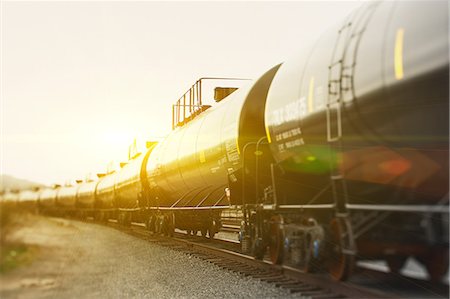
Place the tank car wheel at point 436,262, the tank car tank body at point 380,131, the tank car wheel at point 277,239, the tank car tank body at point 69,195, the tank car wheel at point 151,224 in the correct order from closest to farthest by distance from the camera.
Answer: the tank car tank body at point 380,131
the tank car wheel at point 436,262
the tank car wheel at point 277,239
the tank car wheel at point 151,224
the tank car tank body at point 69,195

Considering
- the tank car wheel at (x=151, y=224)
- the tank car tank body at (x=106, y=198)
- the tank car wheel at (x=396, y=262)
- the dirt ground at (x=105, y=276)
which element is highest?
the tank car tank body at (x=106, y=198)

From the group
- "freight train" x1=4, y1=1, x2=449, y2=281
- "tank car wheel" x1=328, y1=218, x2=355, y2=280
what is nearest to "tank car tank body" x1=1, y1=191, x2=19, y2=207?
"freight train" x1=4, y1=1, x2=449, y2=281

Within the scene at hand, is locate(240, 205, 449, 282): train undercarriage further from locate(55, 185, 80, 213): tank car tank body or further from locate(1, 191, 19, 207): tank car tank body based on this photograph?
locate(55, 185, 80, 213): tank car tank body

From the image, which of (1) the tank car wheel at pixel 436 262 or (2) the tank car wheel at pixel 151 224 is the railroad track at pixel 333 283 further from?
(2) the tank car wheel at pixel 151 224

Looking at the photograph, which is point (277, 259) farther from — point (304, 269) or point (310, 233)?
point (310, 233)

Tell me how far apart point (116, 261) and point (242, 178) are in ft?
12.2

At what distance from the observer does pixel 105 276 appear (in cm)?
874

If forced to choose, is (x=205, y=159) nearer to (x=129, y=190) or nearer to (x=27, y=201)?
(x=27, y=201)

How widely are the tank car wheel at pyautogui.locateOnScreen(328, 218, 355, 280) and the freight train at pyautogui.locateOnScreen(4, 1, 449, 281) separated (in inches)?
0.6

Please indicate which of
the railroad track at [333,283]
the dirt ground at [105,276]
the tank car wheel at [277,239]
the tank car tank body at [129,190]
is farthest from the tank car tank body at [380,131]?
the tank car tank body at [129,190]

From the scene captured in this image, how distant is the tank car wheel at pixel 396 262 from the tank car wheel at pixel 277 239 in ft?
7.25

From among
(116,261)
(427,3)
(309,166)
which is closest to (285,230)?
(309,166)

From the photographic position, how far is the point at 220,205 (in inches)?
456

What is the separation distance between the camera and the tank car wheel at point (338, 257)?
578 cm
